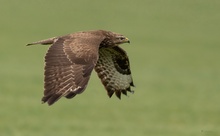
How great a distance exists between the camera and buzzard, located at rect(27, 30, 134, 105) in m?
8.34

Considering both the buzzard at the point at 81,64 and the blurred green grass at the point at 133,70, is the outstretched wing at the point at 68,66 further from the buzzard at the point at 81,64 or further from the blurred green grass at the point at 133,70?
the blurred green grass at the point at 133,70

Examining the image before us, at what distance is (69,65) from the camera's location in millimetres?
8844

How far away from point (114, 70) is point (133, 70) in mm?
19457

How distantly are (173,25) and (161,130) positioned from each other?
2962 centimetres

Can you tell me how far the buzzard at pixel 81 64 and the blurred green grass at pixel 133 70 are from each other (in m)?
1.59

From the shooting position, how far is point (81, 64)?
8.83 m

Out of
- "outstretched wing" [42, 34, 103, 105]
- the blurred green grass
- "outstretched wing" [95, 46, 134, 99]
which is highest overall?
"outstretched wing" [42, 34, 103, 105]

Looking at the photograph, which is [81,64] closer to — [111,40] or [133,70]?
[111,40]

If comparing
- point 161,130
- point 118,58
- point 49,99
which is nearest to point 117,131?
point 161,130

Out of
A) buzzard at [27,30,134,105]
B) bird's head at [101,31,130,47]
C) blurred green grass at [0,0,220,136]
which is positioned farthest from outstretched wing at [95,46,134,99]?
blurred green grass at [0,0,220,136]

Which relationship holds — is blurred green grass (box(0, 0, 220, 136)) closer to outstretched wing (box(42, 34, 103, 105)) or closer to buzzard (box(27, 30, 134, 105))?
buzzard (box(27, 30, 134, 105))

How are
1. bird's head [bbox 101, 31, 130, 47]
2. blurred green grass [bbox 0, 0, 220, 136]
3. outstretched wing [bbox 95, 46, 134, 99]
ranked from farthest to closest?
blurred green grass [bbox 0, 0, 220, 136], outstretched wing [bbox 95, 46, 134, 99], bird's head [bbox 101, 31, 130, 47]

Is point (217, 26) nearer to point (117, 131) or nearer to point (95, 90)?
point (95, 90)

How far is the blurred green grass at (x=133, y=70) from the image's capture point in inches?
738
